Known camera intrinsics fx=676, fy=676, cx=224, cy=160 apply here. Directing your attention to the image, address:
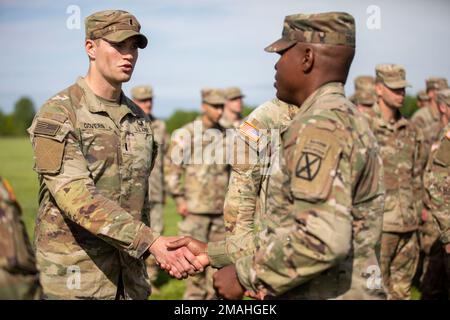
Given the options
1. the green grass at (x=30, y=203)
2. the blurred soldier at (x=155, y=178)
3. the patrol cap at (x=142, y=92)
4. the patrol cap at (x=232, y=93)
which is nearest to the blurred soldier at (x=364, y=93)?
the patrol cap at (x=232, y=93)

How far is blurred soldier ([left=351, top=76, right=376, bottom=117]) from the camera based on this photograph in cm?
1078

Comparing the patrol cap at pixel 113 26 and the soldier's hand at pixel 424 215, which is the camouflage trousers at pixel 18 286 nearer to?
the patrol cap at pixel 113 26

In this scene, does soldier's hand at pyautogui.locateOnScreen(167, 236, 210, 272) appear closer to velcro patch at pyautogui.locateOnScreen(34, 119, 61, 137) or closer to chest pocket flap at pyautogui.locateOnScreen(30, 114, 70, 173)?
chest pocket flap at pyautogui.locateOnScreen(30, 114, 70, 173)

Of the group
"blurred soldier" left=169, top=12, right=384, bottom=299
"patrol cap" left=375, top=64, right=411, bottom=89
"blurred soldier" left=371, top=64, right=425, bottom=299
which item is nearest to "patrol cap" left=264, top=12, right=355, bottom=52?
"blurred soldier" left=169, top=12, right=384, bottom=299

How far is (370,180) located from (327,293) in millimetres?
642

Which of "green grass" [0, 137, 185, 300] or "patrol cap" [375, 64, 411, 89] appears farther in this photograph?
"green grass" [0, 137, 185, 300]

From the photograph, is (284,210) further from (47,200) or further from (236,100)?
(236,100)

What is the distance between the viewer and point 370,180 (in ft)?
11.6

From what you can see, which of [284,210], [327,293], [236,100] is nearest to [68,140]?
[284,210]

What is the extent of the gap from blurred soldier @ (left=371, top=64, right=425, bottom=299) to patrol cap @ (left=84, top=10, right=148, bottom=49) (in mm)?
4151

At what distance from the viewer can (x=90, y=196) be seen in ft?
15.1

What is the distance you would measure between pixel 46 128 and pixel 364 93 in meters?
7.41

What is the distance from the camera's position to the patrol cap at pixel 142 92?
36.3ft

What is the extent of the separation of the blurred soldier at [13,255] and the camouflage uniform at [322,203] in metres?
1.15
